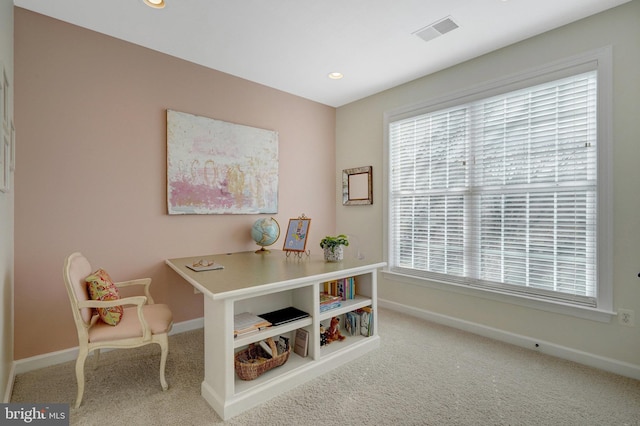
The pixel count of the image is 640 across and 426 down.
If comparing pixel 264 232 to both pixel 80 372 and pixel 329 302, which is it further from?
pixel 80 372

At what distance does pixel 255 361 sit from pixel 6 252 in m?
1.69

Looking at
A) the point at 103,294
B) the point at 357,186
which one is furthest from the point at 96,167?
the point at 357,186

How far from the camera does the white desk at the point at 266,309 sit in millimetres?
1800

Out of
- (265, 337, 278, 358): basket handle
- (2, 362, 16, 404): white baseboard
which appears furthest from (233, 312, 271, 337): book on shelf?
(2, 362, 16, 404): white baseboard

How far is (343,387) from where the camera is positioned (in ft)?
6.84

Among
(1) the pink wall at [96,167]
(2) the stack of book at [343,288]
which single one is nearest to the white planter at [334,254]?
(2) the stack of book at [343,288]

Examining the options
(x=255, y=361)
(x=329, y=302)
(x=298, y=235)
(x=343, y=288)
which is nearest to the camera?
(x=255, y=361)

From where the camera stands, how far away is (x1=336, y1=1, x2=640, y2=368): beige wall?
2.18 metres

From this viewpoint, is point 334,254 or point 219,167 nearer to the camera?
point 334,254

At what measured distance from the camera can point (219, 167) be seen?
10.6 feet

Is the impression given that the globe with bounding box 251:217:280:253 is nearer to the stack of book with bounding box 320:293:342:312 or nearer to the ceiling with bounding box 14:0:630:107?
the stack of book with bounding box 320:293:342:312

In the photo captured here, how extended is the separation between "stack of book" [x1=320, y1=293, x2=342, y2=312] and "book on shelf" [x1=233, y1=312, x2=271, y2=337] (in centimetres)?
50

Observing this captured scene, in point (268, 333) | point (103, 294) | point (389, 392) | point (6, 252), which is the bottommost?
point (389, 392)

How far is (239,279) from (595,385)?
2451mm
